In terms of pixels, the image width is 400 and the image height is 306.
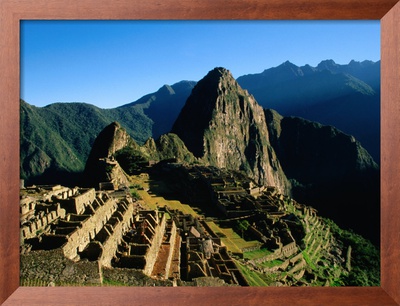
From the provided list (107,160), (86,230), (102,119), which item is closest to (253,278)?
(86,230)

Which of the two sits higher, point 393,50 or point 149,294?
point 393,50

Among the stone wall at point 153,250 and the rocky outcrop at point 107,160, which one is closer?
the stone wall at point 153,250

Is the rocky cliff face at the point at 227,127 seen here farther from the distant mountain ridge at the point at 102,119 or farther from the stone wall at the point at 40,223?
the stone wall at the point at 40,223

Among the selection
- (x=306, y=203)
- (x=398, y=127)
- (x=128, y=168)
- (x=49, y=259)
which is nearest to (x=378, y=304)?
(x=398, y=127)

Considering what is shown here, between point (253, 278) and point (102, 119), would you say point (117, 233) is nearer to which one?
point (253, 278)

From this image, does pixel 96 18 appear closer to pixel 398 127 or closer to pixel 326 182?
pixel 398 127

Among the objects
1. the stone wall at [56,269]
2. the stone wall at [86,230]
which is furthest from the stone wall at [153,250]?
the stone wall at [86,230]
